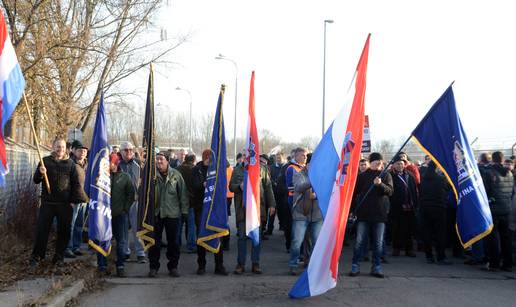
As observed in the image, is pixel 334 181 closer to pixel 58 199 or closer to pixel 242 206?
pixel 242 206

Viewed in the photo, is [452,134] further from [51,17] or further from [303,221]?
[51,17]

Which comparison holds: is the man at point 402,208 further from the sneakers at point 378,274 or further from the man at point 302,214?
the man at point 302,214

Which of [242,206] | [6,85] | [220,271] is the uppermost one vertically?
[6,85]

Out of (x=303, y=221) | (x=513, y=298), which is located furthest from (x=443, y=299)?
(x=303, y=221)

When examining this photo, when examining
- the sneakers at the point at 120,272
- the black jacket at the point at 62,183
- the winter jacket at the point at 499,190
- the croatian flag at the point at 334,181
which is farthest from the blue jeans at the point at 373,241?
the black jacket at the point at 62,183

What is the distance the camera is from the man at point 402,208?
36.4 feet

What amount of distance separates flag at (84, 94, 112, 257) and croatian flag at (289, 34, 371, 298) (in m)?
2.96

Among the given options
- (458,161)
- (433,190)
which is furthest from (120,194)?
(433,190)

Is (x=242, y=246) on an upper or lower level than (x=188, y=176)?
lower

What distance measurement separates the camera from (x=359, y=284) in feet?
26.6

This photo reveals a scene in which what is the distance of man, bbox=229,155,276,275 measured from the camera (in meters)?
8.77

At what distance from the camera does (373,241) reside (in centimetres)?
867

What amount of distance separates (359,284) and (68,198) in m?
4.58

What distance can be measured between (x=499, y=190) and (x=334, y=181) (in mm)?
3990
